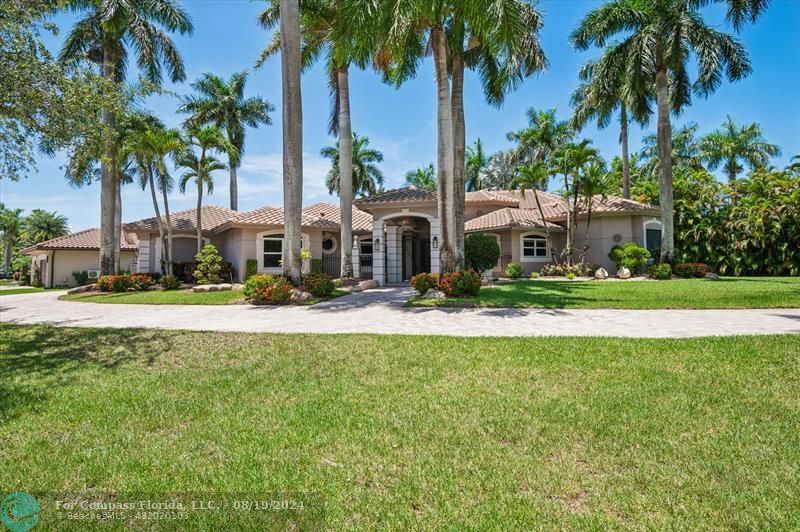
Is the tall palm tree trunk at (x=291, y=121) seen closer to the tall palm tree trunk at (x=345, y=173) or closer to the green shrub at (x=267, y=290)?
the green shrub at (x=267, y=290)

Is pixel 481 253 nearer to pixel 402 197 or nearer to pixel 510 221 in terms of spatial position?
pixel 402 197

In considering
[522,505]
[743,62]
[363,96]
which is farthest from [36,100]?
[743,62]

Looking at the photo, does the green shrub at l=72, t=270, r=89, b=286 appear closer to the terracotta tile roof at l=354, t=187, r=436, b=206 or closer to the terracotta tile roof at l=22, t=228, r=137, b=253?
the terracotta tile roof at l=22, t=228, r=137, b=253

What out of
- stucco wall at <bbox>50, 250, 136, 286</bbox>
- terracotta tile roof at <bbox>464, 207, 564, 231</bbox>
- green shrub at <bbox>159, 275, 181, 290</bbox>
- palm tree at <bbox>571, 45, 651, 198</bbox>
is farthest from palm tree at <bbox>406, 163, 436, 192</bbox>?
stucco wall at <bbox>50, 250, 136, 286</bbox>

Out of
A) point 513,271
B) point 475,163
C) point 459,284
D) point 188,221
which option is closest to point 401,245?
point 513,271

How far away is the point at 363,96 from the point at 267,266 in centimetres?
1063

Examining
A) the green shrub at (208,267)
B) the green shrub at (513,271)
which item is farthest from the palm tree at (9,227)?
the green shrub at (513,271)

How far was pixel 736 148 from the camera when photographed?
1496 inches

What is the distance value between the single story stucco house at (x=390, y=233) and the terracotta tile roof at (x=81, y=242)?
911 cm

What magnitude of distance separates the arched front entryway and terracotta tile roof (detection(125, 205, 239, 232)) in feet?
38.1

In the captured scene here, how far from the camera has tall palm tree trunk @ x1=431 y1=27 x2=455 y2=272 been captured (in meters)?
13.6

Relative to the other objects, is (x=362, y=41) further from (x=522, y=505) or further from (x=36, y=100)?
(x=522, y=505)

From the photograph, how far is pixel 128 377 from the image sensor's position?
5406 mm

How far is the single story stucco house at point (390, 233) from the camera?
65.0ft
